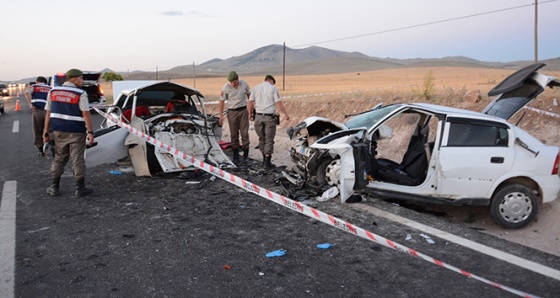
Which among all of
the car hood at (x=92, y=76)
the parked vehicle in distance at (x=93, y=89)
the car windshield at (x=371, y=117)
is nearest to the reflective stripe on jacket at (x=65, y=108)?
the car windshield at (x=371, y=117)

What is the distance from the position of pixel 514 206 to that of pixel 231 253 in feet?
12.5

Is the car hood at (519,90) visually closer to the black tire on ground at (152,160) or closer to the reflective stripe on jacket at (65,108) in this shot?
the black tire on ground at (152,160)

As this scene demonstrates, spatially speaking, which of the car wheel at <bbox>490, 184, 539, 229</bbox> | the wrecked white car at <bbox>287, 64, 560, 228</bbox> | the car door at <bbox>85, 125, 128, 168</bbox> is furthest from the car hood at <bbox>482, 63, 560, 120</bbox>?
the car door at <bbox>85, 125, 128, 168</bbox>

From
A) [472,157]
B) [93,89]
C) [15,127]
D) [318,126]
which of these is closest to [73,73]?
[318,126]

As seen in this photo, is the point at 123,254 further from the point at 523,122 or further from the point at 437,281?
the point at 523,122

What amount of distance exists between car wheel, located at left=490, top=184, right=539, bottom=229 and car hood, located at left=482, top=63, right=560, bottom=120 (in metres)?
1.16

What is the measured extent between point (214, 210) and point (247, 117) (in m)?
3.56

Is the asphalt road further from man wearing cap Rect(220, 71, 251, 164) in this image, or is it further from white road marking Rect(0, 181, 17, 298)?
man wearing cap Rect(220, 71, 251, 164)

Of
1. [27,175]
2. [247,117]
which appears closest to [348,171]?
[247,117]

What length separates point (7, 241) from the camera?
16.4 ft

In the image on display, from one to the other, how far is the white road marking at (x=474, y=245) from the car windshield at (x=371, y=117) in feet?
4.23

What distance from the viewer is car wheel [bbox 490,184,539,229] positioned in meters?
5.92

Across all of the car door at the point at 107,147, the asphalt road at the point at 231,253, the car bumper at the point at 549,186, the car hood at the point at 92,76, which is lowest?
the asphalt road at the point at 231,253

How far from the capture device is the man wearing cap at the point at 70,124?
6645mm
